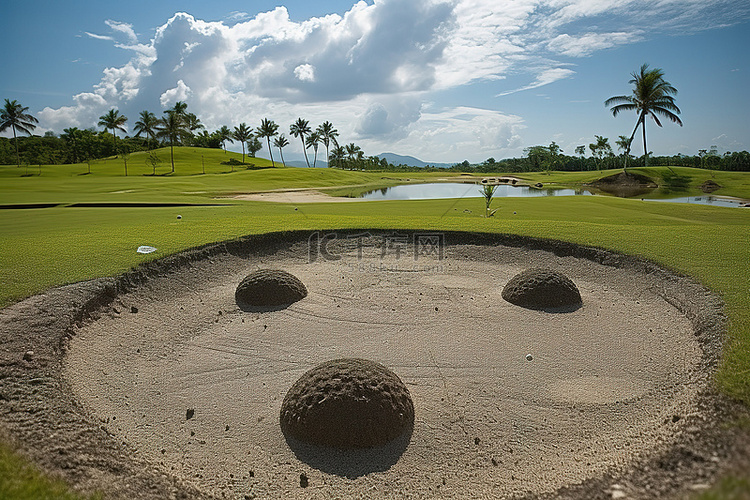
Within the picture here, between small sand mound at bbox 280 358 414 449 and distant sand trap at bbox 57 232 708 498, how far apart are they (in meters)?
0.15

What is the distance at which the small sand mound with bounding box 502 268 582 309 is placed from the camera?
334 inches

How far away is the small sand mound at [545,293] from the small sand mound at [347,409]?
4.52m

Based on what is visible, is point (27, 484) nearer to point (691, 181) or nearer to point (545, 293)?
point (545, 293)

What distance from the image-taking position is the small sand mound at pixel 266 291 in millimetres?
8742

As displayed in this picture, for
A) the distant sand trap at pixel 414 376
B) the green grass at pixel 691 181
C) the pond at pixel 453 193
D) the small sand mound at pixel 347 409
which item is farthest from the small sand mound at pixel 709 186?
the small sand mound at pixel 347 409

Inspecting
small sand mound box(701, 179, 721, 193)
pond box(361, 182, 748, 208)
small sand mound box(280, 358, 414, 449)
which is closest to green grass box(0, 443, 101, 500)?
small sand mound box(280, 358, 414, 449)

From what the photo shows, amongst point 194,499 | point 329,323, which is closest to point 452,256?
point 329,323

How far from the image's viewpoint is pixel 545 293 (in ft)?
27.9

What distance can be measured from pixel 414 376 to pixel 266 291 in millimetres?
3819

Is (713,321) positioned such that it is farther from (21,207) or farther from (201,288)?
(21,207)

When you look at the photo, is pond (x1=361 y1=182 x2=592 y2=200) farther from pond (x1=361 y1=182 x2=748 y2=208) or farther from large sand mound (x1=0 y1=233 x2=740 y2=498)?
large sand mound (x1=0 y1=233 x2=740 y2=498)

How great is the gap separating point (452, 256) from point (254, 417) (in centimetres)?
805

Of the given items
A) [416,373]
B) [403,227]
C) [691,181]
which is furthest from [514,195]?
[416,373]

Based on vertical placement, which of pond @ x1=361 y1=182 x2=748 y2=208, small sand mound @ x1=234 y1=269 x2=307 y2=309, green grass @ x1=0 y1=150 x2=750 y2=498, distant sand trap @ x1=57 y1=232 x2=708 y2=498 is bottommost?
distant sand trap @ x1=57 y1=232 x2=708 y2=498
